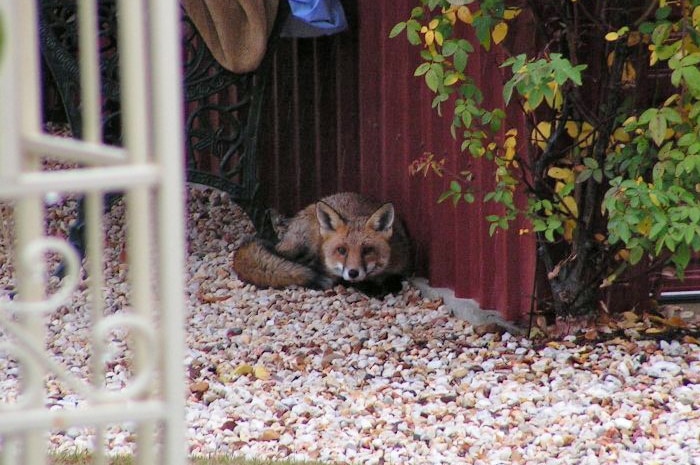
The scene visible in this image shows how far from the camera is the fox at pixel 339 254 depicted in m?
6.54

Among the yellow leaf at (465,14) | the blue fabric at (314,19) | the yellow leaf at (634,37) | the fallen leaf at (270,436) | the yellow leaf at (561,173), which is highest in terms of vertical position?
the blue fabric at (314,19)

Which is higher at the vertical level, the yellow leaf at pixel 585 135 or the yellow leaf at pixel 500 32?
the yellow leaf at pixel 500 32

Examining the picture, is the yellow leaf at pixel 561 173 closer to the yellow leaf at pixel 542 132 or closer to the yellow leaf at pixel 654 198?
the yellow leaf at pixel 542 132

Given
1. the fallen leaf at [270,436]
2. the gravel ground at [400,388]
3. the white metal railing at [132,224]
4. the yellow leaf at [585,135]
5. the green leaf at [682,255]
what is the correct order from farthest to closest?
the yellow leaf at [585,135], the green leaf at [682,255], the fallen leaf at [270,436], the gravel ground at [400,388], the white metal railing at [132,224]

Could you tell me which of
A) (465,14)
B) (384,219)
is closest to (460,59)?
(465,14)

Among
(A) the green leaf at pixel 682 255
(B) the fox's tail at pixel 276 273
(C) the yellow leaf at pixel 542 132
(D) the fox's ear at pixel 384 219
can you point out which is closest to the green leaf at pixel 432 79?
(C) the yellow leaf at pixel 542 132

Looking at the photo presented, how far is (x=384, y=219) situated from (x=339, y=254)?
0.34 metres

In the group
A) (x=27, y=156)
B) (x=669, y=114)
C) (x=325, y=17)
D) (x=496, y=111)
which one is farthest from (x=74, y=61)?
(x=27, y=156)

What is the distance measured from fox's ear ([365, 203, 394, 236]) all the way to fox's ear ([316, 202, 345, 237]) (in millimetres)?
218

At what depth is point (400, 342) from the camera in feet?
17.4

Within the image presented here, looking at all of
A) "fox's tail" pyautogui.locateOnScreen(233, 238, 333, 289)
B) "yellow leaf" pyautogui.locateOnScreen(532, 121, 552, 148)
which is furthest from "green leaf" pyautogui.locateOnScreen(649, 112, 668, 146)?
"fox's tail" pyautogui.locateOnScreen(233, 238, 333, 289)

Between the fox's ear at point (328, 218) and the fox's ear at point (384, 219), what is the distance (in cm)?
22

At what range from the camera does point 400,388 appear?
14.9 ft

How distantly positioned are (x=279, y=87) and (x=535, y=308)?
382cm
